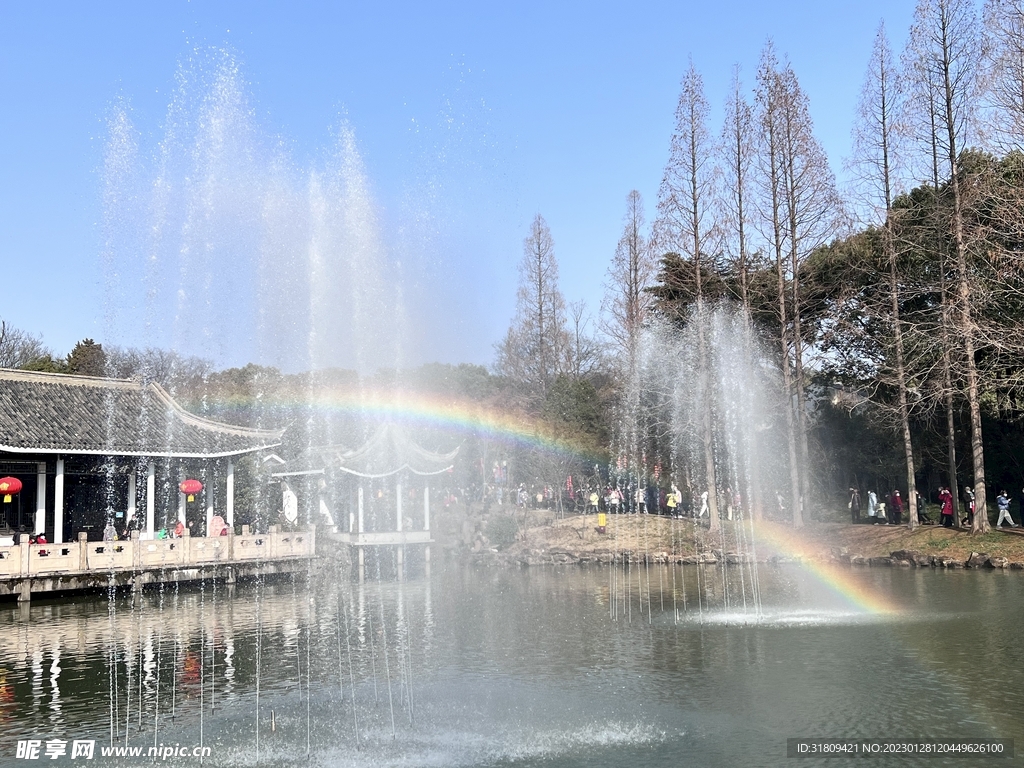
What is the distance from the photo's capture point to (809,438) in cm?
4159

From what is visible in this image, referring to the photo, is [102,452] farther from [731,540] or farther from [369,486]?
[731,540]

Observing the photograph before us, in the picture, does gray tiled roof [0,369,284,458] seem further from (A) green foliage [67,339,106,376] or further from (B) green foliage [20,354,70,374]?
(A) green foliage [67,339,106,376]

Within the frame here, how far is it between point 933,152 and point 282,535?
23.0 meters

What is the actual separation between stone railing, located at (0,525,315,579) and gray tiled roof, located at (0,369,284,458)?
2.73 meters

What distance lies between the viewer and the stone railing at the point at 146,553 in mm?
21703

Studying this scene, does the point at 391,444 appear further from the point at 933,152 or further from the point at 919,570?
the point at 933,152

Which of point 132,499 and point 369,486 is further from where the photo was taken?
point 369,486

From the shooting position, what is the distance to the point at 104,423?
26.1 meters

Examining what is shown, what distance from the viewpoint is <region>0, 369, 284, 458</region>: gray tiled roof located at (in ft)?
78.8

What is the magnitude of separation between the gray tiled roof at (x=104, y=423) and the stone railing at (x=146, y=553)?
273cm

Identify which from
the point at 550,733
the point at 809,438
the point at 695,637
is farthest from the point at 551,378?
the point at 550,733

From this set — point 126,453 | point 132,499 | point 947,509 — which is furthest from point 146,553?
point 947,509

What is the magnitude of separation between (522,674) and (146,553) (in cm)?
1443

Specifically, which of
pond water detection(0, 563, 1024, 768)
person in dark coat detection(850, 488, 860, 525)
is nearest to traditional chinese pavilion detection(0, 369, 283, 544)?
pond water detection(0, 563, 1024, 768)
